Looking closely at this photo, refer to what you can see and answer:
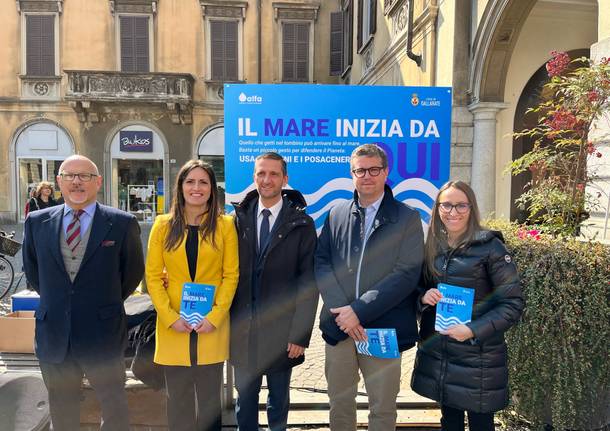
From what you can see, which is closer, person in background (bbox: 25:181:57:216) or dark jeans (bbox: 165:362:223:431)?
dark jeans (bbox: 165:362:223:431)

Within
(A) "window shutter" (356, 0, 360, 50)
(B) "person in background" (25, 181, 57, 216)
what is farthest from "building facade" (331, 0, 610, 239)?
(B) "person in background" (25, 181, 57, 216)

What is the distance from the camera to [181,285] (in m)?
2.53

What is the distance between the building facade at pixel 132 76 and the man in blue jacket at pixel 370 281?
55.3ft

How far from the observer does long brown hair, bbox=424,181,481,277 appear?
237 cm

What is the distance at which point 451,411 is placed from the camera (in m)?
2.47

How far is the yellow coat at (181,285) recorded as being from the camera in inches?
98.5

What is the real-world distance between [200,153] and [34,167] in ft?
21.9

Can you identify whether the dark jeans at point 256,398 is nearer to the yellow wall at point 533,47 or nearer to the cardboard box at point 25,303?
the cardboard box at point 25,303

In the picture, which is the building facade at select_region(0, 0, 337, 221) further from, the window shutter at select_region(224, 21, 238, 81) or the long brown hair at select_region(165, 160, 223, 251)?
the long brown hair at select_region(165, 160, 223, 251)

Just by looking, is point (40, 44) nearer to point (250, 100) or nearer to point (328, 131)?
point (250, 100)

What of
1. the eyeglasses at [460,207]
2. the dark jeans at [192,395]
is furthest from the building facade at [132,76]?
the eyeglasses at [460,207]

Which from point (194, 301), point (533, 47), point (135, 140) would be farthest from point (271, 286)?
point (135, 140)

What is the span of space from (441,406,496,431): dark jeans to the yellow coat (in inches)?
51.4

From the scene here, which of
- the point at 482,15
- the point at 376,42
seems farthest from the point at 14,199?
the point at 482,15
